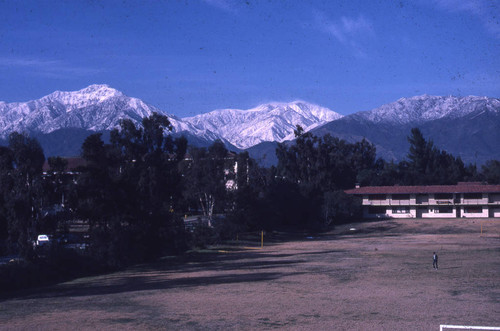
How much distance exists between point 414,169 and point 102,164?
91.3 metres

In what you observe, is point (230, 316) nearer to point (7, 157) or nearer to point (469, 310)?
point (469, 310)

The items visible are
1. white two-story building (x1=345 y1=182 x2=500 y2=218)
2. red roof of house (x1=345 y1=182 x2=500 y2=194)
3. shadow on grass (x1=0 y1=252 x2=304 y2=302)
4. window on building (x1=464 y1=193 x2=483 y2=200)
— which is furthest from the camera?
window on building (x1=464 y1=193 x2=483 y2=200)

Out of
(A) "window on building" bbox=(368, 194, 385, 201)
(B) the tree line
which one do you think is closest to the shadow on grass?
(B) the tree line

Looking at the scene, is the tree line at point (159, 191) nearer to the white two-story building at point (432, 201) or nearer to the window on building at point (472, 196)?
the white two-story building at point (432, 201)

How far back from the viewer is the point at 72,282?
105 ft

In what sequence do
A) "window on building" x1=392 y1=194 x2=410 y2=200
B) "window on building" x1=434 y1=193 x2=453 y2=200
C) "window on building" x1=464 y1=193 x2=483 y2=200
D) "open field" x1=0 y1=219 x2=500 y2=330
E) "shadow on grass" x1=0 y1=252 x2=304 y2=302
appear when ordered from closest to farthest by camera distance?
"open field" x1=0 y1=219 x2=500 y2=330 → "shadow on grass" x1=0 y1=252 x2=304 y2=302 → "window on building" x1=464 y1=193 x2=483 y2=200 → "window on building" x1=434 y1=193 x2=453 y2=200 → "window on building" x1=392 y1=194 x2=410 y2=200

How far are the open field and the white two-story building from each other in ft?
144

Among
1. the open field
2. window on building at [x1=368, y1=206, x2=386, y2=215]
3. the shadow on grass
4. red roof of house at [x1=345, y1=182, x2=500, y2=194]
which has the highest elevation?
red roof of house at [x1=345, y1=182, x2=500, y2=194]

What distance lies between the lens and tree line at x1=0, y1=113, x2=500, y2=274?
35.0 m

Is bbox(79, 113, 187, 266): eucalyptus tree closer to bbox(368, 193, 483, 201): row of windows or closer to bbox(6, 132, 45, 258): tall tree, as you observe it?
bbox(6, 132, 45, 258): tall tree

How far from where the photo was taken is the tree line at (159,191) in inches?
1377

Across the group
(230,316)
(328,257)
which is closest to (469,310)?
(230,316)

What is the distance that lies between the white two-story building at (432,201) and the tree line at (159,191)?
14.1ft

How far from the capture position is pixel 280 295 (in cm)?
2427
